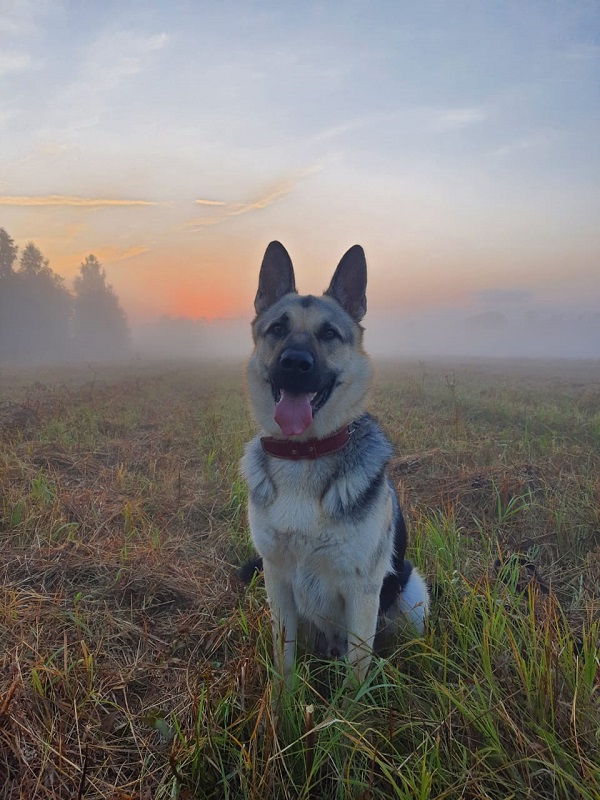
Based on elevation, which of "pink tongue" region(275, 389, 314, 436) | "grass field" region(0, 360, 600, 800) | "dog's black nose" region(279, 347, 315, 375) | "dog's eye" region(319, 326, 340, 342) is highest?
"dog's eye" region(319, 326, 340, 342)

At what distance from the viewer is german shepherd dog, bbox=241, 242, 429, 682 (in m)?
2.36

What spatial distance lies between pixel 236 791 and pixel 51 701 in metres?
1.02

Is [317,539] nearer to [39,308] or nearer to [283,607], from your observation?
[283,607]

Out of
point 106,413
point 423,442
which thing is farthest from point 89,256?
point 423,442

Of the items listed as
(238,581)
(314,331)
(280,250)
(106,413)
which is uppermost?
(280,250)

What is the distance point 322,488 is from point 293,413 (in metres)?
0.45

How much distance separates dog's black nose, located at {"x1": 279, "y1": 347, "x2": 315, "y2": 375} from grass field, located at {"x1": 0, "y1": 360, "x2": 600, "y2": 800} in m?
0.64

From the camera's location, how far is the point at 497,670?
89.7 inches

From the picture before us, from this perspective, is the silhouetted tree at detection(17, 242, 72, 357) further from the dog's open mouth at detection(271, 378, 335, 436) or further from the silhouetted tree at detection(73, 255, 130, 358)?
the dog's open mouth at detection(271, 378, 335, 436)

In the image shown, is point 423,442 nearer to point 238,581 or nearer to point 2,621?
point 238,581

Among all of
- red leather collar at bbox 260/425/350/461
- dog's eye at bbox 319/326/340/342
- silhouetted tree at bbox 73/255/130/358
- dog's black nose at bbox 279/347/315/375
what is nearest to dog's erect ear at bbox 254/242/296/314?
dog's eye at bbox 319/326/340/342

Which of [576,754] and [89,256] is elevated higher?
[89,256]

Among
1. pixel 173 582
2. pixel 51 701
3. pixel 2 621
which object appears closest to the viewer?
pixel 51 701

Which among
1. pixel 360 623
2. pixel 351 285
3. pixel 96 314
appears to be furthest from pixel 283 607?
pixel 96 314
